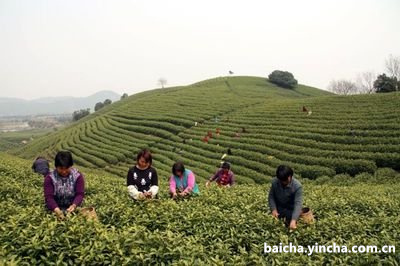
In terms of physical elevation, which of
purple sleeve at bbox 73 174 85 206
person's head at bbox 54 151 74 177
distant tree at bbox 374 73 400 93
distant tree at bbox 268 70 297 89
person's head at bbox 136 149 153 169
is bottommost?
purple sleeve at bbox 73 174 85 206

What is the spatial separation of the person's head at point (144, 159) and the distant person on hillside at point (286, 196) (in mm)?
2533

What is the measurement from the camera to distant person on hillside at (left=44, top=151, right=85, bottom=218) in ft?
22.7

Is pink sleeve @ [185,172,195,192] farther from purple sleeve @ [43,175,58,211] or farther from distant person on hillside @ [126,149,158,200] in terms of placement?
purple sleeve @ [43,175,58,211]

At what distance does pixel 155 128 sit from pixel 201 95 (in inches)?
920

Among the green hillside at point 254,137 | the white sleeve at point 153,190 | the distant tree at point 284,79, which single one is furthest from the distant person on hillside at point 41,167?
the distant tree at point 284,79

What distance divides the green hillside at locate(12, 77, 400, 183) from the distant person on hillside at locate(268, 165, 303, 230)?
20.7 metres

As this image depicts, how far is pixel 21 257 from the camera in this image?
15.2 feet

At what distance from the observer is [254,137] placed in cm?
3797

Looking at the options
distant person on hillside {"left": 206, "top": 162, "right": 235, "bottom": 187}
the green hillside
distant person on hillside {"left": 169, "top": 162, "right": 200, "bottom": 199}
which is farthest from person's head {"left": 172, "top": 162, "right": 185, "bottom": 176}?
the green hillside

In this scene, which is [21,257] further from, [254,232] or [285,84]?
[285,84]

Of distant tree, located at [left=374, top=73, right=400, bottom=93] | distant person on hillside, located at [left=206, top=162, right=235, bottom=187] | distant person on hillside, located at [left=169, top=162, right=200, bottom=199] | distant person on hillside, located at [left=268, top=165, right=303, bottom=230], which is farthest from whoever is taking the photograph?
distant tree, located at [left=374, top=73, right=400, bottom=93]

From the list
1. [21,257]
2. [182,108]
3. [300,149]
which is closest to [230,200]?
[21,257]

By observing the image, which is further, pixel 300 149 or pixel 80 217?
pixel 300 149

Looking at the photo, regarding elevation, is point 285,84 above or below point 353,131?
above
